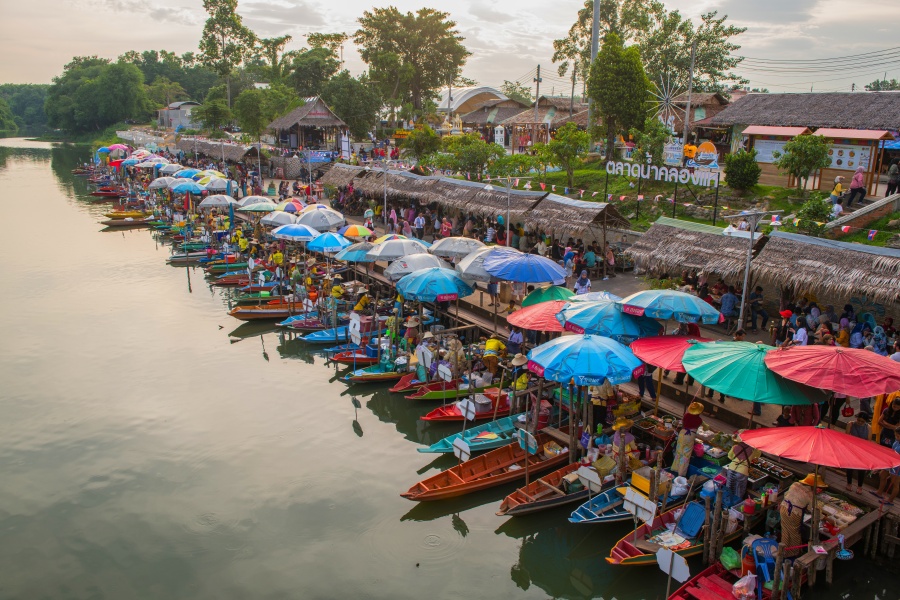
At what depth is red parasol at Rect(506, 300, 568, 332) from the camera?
13.7m

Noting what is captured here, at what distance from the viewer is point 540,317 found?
1395cm

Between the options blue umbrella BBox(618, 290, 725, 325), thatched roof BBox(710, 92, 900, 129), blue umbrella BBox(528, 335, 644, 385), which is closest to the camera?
blue umbrella BBox(528, 335, 644, 385)

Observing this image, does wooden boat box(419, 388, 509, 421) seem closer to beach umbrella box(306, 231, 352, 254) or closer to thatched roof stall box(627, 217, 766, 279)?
thatched roof stall box(627, 217, 766, 279)

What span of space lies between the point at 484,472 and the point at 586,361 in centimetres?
329

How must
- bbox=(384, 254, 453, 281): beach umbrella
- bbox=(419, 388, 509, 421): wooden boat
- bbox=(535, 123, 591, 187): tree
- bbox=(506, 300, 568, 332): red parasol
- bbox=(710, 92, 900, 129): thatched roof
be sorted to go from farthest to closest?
bbox=(535, 123, 591, 187): tree < bbox=(710, 92, 900, 129): thatched roof < bbox=(384, 254, 453, 281): beach umbrella < bbox=(419, 388, 509, 421): wooden boat < bbox=(506, 300, 568, 332): red parasol

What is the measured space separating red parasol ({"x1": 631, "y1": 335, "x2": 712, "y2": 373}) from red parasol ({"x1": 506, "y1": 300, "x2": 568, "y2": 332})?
5.63 ft

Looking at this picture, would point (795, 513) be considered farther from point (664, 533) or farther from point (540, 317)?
point (540, 317)

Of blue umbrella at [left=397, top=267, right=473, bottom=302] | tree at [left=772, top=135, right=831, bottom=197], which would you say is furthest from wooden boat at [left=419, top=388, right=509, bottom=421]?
tree at [left=772, top=135, right=831, bottom=197]

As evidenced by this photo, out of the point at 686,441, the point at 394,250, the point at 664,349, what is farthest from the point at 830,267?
the point at 394,250

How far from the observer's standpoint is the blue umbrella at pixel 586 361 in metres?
11.1

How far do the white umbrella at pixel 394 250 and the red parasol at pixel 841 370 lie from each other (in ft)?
35.7

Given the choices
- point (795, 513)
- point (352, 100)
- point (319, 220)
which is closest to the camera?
point (795, 513)

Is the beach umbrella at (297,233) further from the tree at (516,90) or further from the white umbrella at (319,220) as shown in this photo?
the tree at (516,90)

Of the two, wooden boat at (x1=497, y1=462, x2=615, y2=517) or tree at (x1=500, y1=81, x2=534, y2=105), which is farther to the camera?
tree at (x1=500, y1=81, x2=534, y2=105)
